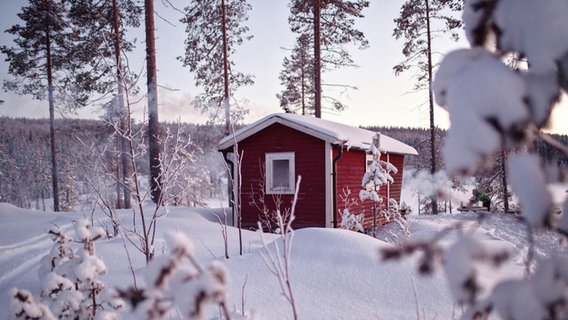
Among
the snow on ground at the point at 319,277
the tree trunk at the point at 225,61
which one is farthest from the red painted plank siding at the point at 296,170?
the tree trunk at the point at 225,61

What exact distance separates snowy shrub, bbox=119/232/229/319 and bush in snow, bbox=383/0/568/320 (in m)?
0.50

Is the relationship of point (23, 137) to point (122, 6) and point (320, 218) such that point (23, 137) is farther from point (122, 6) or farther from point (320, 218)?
point (320, 218)

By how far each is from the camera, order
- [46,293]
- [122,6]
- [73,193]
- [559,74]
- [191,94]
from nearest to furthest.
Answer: [559,74], [46,293], [122,6], [191,94], [73,193]

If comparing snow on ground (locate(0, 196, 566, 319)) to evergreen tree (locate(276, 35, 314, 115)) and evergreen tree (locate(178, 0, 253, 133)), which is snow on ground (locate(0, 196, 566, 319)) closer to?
evergreen tree (locate(178, 0, 253, 133))

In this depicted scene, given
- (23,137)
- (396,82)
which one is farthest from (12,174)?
(396,82)

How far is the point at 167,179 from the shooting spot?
4.00m

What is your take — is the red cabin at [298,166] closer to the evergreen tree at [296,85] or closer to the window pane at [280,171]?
the window pane at [280,171]

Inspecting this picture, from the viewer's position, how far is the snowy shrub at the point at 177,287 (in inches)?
37.8

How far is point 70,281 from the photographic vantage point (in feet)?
8.48

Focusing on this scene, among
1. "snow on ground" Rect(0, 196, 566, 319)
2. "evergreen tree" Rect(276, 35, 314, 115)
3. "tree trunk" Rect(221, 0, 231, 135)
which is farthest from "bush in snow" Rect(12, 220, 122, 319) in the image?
"evergreen tree" Rect(276, 35, 314, 115)

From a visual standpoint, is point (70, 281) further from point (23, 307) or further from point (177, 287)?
point (177, 287)

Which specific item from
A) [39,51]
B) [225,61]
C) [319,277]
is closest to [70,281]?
[319,277]

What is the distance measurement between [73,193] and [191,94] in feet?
77.1

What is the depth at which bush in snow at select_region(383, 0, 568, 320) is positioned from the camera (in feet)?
2.66
